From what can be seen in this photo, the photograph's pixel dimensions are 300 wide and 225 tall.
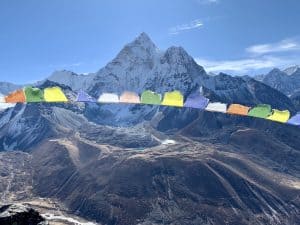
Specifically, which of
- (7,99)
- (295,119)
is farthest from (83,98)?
(295,119)

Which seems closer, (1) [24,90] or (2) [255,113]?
(1) [24,90]

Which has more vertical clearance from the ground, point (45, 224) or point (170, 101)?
point (170, 101)

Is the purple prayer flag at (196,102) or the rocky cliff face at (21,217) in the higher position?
the purple prayer flag at (196,102)

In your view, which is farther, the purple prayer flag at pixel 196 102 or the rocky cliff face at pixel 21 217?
the purple prayer flag at pixel 196 102

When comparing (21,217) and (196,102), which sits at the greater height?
(196,102)

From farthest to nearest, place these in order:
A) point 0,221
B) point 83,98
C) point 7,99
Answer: point 83,98, point 7,99, point 0,221

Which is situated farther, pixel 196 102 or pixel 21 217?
pixel 196 102

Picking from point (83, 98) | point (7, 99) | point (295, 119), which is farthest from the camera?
point (83, 98)

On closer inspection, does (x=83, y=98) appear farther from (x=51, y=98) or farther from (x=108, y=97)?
(x=51, y=98)

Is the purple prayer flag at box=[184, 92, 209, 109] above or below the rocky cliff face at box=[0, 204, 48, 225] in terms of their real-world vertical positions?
above

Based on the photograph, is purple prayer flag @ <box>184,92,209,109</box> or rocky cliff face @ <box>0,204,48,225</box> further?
purple prayer flag @ <box>184,92,209,109</box>
